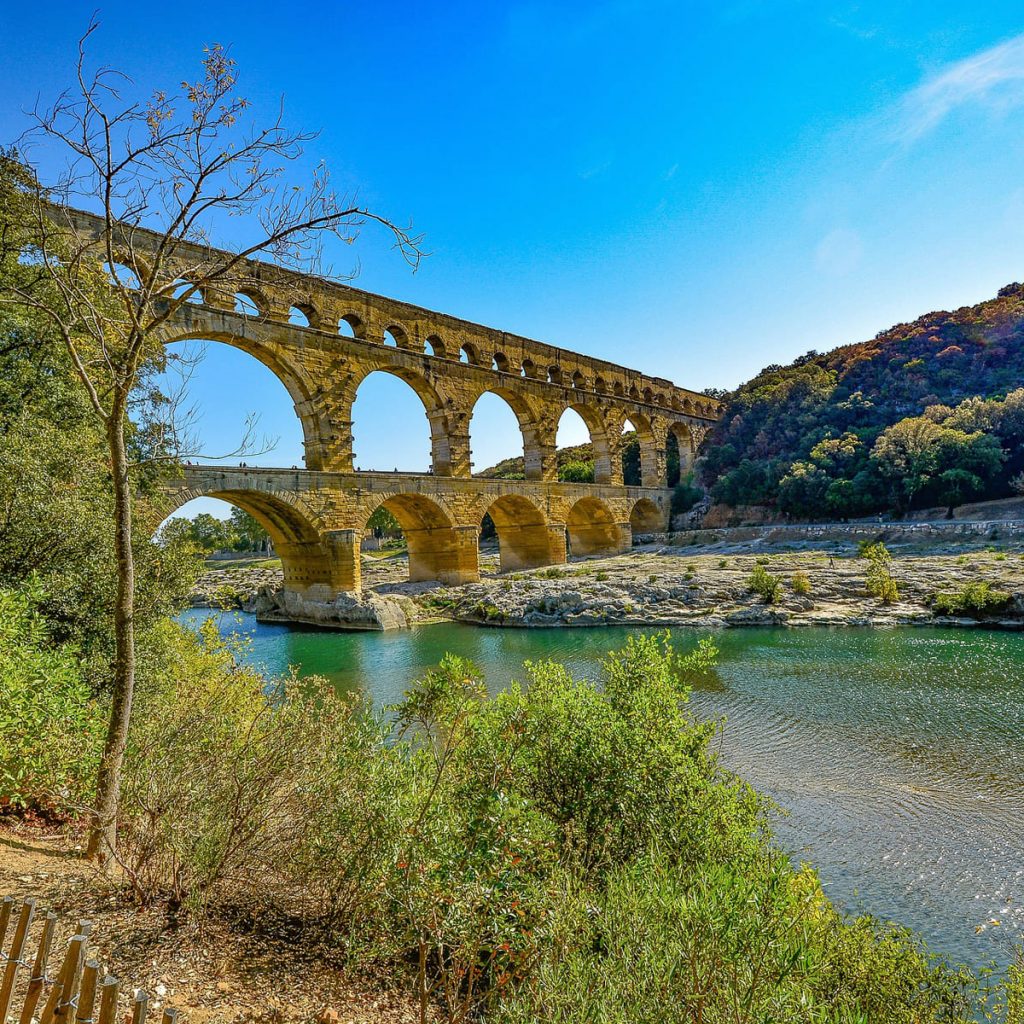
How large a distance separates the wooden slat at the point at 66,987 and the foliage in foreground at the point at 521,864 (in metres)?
1.22

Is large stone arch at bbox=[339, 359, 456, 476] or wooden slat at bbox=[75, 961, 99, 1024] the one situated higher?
large stone arch at bbox=[339, 359, 456, 476]

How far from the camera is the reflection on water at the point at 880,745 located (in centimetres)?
483

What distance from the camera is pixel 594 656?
45.7 feet

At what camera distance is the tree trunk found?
3318 millimetres

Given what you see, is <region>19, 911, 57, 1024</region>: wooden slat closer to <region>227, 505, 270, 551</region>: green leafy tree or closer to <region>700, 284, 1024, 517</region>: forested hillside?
<region>700, 284, 1024, 517</region>: forested hillside

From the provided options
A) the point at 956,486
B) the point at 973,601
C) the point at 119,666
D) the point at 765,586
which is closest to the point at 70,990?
the point at 119,666

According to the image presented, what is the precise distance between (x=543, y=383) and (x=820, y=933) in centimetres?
2576

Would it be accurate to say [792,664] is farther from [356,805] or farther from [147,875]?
[147,875]

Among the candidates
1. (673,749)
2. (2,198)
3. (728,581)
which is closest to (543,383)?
(728,581)

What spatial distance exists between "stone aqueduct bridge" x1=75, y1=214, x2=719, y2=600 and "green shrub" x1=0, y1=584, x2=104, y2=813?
30.3 feet

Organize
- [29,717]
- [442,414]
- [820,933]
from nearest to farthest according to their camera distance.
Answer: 1. [820,933]
2. [29,717]
3. [442,414]

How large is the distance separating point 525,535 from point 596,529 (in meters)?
5.79

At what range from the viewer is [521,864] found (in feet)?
10.6

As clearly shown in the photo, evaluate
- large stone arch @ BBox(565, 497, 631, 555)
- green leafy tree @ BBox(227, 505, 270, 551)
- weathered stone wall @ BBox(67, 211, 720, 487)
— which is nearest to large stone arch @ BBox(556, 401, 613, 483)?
weathered stone wall @ BBox(67, 211, 720, 487)
